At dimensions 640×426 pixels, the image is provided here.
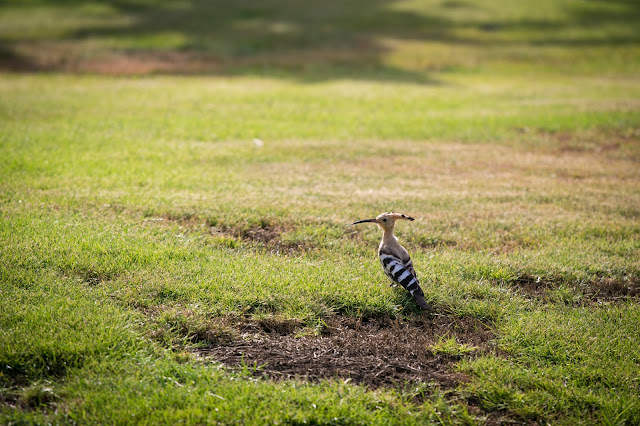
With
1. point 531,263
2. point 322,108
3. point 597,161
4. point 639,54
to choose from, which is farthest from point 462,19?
point 531,263

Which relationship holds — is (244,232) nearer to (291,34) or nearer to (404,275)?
(404,275)

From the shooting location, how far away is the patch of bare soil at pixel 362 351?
4.23 m

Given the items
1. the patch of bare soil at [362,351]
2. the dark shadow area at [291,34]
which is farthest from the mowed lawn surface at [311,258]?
the dark shadow area at [291,34]

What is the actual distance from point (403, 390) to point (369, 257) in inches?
93.9

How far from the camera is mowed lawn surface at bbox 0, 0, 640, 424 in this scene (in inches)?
155

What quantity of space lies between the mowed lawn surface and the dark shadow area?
5.89 meters

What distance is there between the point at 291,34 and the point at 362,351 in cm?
2649

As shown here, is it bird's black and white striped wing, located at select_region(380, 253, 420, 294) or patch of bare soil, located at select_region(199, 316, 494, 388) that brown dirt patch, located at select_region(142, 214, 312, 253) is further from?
patch of bare soil, located at select_region(199, 316, 494, 388)

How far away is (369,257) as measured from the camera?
248 inches

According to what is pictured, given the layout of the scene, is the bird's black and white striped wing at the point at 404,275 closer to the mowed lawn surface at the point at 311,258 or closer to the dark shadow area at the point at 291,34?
the mowed lawn surface at the point at 311,258

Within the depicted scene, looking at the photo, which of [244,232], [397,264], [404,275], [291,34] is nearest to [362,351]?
[404,275]

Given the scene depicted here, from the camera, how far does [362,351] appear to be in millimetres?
4531

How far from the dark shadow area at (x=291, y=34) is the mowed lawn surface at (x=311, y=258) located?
5887mm

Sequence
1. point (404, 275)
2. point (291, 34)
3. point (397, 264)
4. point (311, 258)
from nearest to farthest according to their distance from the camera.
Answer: point (404, 275) < point (397, 264) < point (311, 258) < point (291, 34)
